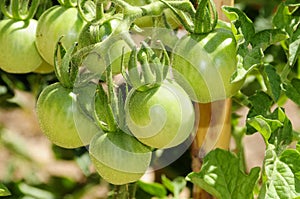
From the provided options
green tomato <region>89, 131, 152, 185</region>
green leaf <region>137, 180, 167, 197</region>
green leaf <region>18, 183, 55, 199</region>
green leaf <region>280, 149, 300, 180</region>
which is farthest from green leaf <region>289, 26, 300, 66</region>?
green leaf <region>18, 183, 55, 199</region>

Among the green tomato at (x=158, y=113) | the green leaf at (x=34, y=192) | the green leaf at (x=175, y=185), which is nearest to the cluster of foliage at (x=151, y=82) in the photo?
the green tomato at (x=158, y=113)

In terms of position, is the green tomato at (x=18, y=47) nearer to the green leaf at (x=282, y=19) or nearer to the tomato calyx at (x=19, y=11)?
the tomato calyx at (x=19, y=11)

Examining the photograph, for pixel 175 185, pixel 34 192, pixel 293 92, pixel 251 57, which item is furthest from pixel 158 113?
pixel 34 192

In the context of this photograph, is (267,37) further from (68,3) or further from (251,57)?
(68,3)

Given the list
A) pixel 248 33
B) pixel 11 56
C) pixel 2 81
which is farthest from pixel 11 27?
pixel 2 81

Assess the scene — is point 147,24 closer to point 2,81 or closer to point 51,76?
point 51,76

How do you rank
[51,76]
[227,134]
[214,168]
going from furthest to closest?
[51,76], [227,134], [214,168]
